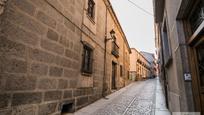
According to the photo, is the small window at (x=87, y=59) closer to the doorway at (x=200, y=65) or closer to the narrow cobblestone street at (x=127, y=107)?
the narrow cobblestone street at (x=127, y=107)

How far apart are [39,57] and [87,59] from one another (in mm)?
2908

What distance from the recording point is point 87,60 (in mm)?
5984

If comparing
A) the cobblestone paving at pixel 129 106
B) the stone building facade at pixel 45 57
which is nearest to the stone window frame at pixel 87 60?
the stone building facade at pixel 45 57

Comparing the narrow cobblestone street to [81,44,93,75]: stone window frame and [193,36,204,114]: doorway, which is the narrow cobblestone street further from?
[193,36,204,114]: doorway

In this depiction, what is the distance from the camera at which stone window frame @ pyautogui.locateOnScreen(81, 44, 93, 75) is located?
555cm

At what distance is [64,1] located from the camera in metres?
4.28

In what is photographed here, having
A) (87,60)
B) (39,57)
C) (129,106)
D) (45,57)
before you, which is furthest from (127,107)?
(39,57)

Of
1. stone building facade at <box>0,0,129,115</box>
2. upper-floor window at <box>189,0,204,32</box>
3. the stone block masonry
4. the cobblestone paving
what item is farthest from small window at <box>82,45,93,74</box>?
upper-floor window at <box>189,0,204,32</box>

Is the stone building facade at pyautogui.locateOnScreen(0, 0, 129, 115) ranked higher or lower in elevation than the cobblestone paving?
higher

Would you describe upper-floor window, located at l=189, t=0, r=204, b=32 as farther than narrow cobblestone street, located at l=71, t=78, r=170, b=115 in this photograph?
No

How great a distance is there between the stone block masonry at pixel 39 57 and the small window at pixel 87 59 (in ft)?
1.78

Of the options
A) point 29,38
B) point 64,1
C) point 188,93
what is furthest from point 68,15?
point 188,93

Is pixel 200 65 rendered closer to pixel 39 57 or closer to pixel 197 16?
pixel 197 16

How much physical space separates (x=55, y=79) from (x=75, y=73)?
112 cm
